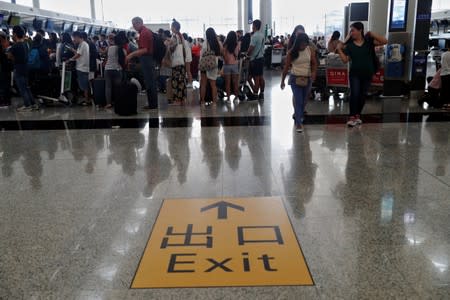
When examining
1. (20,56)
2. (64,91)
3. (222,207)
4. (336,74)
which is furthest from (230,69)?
(222,207)

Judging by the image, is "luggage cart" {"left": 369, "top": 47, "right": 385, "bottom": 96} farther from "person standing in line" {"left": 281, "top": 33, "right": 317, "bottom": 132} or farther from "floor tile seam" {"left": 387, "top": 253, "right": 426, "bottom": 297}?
"floor tile seam" {"left": 387, "top": 253, "right": 426, "bottom": 297}

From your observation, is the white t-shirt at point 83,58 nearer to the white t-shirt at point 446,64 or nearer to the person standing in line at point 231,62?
the person standing in line at point 231,62

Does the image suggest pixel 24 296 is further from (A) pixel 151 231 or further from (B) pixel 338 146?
(B) pixel 338 146

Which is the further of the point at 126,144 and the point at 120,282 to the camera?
the point at 126,144

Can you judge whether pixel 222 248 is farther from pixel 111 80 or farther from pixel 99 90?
pixel 99 90

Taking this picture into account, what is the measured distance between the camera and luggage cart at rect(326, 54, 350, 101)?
28.0 ft

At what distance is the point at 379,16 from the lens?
1014 cm

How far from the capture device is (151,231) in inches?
114

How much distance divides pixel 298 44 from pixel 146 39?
3064 millimetres

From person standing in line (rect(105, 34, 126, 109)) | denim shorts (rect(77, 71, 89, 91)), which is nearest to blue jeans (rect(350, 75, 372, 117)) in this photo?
person standing in line (rect(105, 34, 126, 109))

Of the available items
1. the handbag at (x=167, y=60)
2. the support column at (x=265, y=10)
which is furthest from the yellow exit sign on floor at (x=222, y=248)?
→ the support column at (x=265, y=10)

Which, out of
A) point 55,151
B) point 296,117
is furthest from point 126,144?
point 296,117

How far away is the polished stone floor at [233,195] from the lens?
90.1 inches

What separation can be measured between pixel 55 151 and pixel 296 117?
10.5ft
